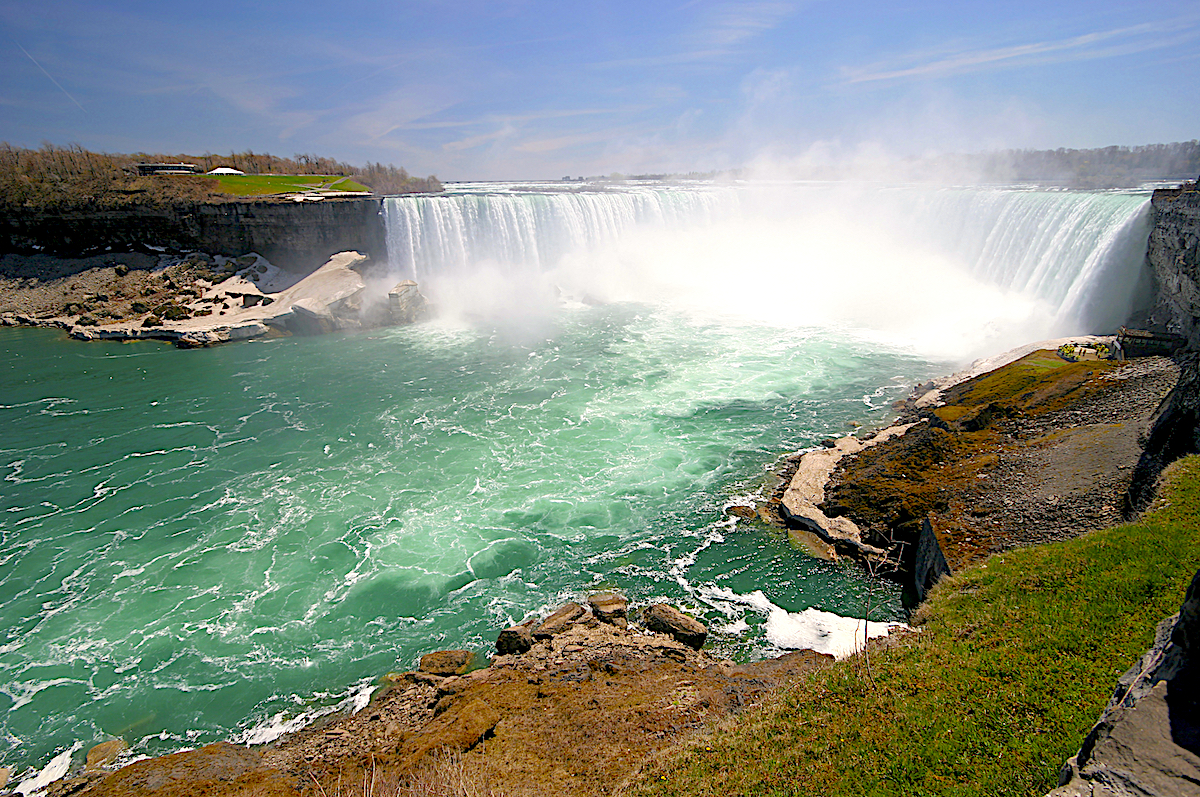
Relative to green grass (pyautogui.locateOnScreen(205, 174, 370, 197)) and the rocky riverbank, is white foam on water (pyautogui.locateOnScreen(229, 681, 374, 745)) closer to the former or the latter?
the rocky riverbank

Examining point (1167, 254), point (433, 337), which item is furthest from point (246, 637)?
point (1167, 254)

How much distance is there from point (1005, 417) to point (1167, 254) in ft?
33.4

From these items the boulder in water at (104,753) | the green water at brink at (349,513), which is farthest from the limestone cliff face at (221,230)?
the boulder in water at (104,753)

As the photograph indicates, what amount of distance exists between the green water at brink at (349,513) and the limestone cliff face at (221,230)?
40.5 feet

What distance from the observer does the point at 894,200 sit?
39.0 m

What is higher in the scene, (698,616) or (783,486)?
(783,486)

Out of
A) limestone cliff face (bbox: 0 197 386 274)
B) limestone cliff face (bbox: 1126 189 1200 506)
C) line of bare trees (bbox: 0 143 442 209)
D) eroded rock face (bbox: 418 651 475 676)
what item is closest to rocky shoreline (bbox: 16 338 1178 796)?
eroded rock face (bbox: 418 651 475 676)

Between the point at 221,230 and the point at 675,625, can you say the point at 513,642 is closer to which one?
the point at 675,625

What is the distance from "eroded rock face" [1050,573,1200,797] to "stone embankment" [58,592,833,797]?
432 centimetres

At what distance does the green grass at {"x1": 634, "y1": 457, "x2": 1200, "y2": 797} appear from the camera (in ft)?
17.6

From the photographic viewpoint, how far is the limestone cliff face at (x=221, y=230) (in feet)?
116

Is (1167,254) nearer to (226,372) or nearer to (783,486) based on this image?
(783,486)

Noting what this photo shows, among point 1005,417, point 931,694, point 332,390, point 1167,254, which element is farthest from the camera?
point 332,390

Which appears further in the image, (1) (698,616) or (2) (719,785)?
(1) (698,616)
